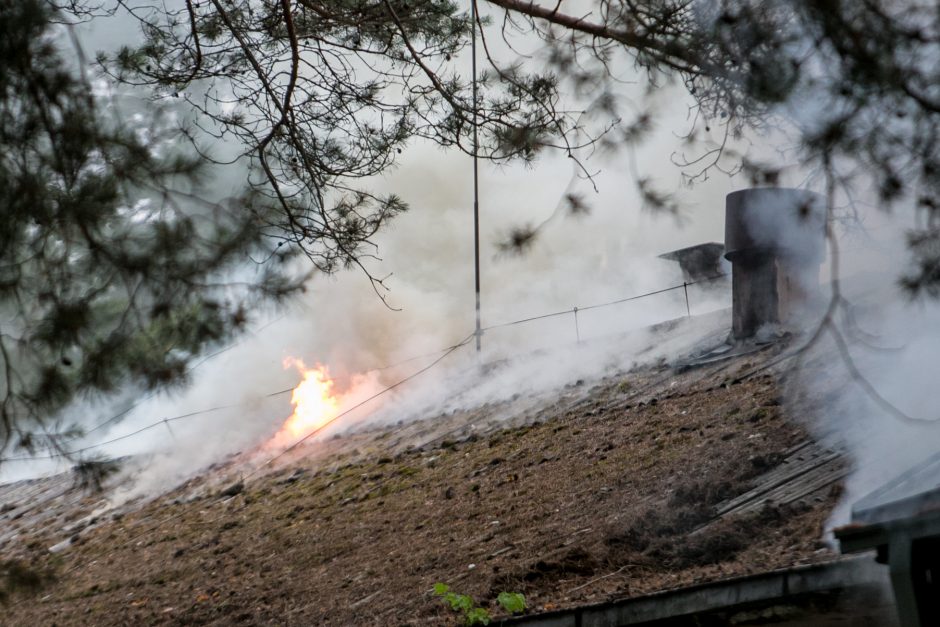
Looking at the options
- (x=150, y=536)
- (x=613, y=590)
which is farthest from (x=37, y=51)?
(x=150, y=536)

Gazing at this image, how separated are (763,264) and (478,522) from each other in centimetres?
374

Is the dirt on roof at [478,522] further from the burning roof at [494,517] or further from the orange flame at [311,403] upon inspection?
the orange flame at [311,403]

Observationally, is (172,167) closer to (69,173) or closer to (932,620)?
(69,173)

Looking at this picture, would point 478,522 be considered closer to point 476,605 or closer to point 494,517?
point 494,517

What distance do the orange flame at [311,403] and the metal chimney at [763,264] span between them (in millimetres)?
7015

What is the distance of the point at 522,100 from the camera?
24.7 feet

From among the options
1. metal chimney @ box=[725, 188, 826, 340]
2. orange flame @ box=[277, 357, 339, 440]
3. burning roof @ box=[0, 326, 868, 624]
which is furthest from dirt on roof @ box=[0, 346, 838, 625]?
orange flame @ box=[277, 357, 339, 440]

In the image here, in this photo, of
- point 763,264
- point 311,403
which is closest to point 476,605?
point 763,264

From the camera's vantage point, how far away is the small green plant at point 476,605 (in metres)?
6.91

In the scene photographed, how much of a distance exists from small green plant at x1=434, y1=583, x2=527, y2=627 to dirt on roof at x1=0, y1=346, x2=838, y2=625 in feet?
0.28

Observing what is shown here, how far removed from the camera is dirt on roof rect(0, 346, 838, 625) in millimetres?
7184

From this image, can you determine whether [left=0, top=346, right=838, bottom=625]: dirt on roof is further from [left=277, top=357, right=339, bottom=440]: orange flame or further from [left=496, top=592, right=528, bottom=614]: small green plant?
[left=277, top=357, right=339, bottom=440]: orange flame

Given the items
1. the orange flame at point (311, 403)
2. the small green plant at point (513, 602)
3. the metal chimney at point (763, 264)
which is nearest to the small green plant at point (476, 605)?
the small green plant at point (513, 602)

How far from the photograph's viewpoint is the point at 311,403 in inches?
653
